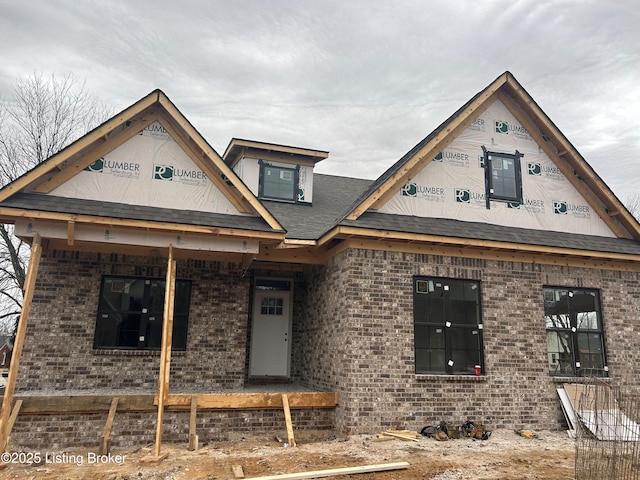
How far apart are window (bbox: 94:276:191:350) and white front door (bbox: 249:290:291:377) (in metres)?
1.99

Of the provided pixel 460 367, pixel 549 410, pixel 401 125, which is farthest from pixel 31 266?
pixel 401 125

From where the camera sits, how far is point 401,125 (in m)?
29.6

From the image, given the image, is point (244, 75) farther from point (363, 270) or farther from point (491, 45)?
point (363, 270)

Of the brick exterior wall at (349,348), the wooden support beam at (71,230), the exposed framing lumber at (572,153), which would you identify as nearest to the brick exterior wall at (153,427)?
the brick exterior wall at (349,348)

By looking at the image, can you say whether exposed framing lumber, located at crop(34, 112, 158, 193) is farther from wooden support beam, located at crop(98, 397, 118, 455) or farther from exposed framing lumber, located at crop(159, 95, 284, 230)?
wooden support beam, located at crop(98, 397, 118, 455)

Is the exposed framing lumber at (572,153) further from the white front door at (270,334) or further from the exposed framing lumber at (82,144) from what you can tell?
the exposed framing lumber at (82,144)

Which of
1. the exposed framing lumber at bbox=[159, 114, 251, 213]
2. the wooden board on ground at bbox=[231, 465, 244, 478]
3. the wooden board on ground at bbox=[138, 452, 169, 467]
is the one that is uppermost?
the exposed framing lumber at bbox=[159, 114, 251, 213]

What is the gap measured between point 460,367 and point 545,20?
8.68m

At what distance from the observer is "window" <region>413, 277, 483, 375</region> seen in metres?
9.45

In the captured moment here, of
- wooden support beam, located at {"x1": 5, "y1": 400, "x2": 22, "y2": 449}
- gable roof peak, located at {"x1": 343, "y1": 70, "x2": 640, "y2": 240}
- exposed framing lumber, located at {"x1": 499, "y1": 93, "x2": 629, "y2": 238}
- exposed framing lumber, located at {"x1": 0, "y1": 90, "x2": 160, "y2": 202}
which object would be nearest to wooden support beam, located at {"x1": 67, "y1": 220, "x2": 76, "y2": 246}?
exposed framing lumber, located at {"x1": 0, "y1": 90, "x2": 160, "y2": 202}

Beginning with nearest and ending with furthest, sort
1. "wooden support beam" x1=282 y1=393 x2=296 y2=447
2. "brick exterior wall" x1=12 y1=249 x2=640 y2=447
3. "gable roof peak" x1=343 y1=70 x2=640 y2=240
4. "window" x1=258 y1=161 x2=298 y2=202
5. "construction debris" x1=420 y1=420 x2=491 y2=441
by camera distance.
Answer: "wooden support beam" x1=282 y1=393 x2=296 y2=447 < "construction debris" x1=420 y1=420 x2=491 y2=441 < "brick exterior wall" x1=12 y1=249 x2=640 y2=447 < "gable roof peak" x1=343 y1=70 x2=640 y2=240 < "window" x1=258 y1=161 x2=298 y2=202

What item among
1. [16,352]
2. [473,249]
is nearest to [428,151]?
[473,249]

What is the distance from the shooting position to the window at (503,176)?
11008 millimetres

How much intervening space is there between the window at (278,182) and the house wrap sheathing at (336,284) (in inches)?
98.9
